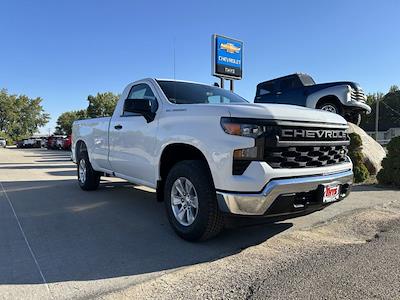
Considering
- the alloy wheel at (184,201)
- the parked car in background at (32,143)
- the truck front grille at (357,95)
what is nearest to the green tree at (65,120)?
the parked car in background at (32,143)

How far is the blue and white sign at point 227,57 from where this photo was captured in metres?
15.6

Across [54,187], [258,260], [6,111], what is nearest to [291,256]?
[258,260]

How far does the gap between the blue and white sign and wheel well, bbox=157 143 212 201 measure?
11.3m

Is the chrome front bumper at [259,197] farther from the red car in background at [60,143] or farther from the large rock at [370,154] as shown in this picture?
the red car in background at [60,143]

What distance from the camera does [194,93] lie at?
5.43 metres

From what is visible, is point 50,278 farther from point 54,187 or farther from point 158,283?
point 54,187

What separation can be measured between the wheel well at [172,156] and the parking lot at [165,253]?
24.8 inches

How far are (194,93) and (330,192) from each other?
7.73 ft

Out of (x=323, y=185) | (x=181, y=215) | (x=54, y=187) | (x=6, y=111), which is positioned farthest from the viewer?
(x=6, y=111)

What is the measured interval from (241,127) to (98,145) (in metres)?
3.92

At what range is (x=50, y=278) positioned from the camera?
3.36 metres

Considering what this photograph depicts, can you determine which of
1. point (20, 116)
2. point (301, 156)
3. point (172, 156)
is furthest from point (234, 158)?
point (20, 116)

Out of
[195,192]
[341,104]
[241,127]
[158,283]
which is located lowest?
[158,283]

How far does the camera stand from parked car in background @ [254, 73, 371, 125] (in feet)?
35.7
